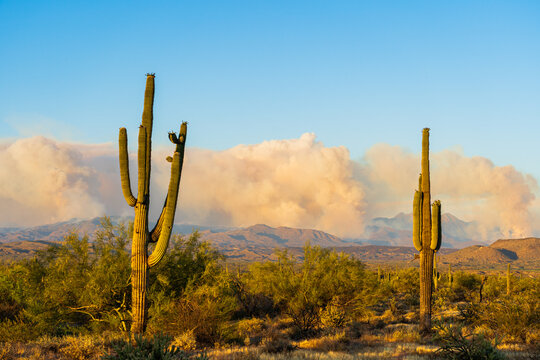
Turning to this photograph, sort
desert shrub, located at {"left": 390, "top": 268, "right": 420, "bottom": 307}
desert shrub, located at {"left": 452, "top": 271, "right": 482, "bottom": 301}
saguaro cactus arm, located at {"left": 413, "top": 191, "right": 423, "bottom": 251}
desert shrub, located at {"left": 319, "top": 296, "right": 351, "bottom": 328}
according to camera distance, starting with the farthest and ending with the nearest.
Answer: desert shrub, located at {"left": 452, "top": 271, "right": 482, "bottom": 301} → desert shrub, located at {"left": 390, "top": 268, "right": 420, "bottom": 307} → desert shrub, located at {"left": 319, "top": 296, "right": 351, "bottom": 328} → saguaro cactus arm, located at {"left": 413, "top": 191, "right": 423, "bottom": 251}

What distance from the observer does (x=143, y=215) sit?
1255 centimetres

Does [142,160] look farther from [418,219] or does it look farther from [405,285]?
[405,285]

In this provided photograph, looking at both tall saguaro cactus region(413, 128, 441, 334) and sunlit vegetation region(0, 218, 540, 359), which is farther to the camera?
tall saguaro cactus region(413, 128, 441, 334)

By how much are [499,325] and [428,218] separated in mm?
4740

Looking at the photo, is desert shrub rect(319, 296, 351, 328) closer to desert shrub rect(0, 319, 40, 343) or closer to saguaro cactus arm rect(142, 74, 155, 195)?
saguaro cactus arm rect(142, 74, 155, 195)

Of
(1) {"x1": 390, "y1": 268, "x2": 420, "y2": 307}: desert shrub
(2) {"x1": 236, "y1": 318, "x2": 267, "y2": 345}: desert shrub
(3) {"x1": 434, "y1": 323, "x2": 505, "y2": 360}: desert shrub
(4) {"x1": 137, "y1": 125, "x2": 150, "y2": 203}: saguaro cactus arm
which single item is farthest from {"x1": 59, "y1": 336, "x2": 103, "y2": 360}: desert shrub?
(1) {"x1": 390, "y1": 268, "x2": 420, "y2": 307}: desert shrub

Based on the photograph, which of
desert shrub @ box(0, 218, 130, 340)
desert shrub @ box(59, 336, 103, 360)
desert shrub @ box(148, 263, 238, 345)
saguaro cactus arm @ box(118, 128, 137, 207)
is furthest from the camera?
desert shrub @ box(0, 218, 130, 340)

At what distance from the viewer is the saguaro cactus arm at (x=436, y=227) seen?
17594 millimetres

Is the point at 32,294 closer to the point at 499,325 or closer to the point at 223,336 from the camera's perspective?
the point at 223,336

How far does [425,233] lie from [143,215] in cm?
1167

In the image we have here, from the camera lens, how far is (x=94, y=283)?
46.8ft

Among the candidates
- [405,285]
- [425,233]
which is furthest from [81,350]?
[405,285]

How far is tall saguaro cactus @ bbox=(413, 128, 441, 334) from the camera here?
17359mm

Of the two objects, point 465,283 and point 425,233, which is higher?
point 425,233
